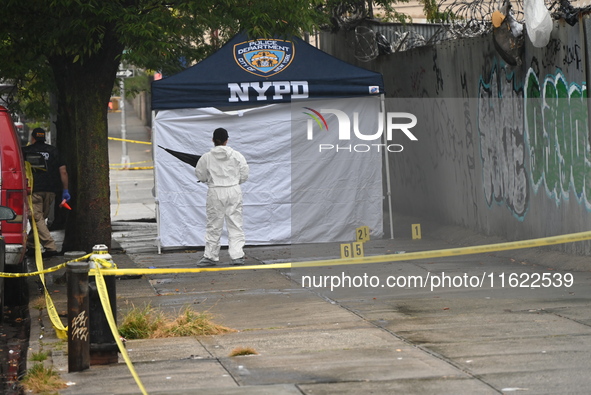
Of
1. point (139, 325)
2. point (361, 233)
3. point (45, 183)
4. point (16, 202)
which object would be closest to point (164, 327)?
point (139, 325)

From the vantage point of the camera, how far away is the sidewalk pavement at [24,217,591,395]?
20.8ft

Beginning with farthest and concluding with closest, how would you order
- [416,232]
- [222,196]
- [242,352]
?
[416,232] → [222,196] → [242,352]

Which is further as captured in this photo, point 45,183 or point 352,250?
point 45,183

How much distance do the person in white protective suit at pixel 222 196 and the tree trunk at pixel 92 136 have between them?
48.1 inches

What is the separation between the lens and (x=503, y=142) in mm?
12930

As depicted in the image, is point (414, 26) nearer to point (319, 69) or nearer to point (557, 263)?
point (319, 69)

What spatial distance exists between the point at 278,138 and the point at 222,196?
1.96 m

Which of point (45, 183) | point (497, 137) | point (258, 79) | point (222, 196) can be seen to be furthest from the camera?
point (45, 183)

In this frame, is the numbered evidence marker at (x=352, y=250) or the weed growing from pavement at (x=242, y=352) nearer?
the weed growing from pavement at (x=242, y=352)

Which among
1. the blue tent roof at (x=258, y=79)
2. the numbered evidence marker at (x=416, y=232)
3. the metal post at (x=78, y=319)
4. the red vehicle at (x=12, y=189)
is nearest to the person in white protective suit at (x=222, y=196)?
the blue tent roof at (x=258, y=79)

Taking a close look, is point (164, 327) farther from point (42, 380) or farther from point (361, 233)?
point (361, 233)

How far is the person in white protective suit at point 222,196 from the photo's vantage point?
12.5 m

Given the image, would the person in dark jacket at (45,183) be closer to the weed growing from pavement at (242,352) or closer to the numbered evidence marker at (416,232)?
the numbered evidence marker at (416,232)

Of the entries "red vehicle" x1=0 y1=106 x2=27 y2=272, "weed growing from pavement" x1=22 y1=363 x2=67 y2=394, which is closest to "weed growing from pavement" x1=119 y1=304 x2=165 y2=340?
"weed growing from pavement" x1=22 y1=363 x2=67 y2=394
